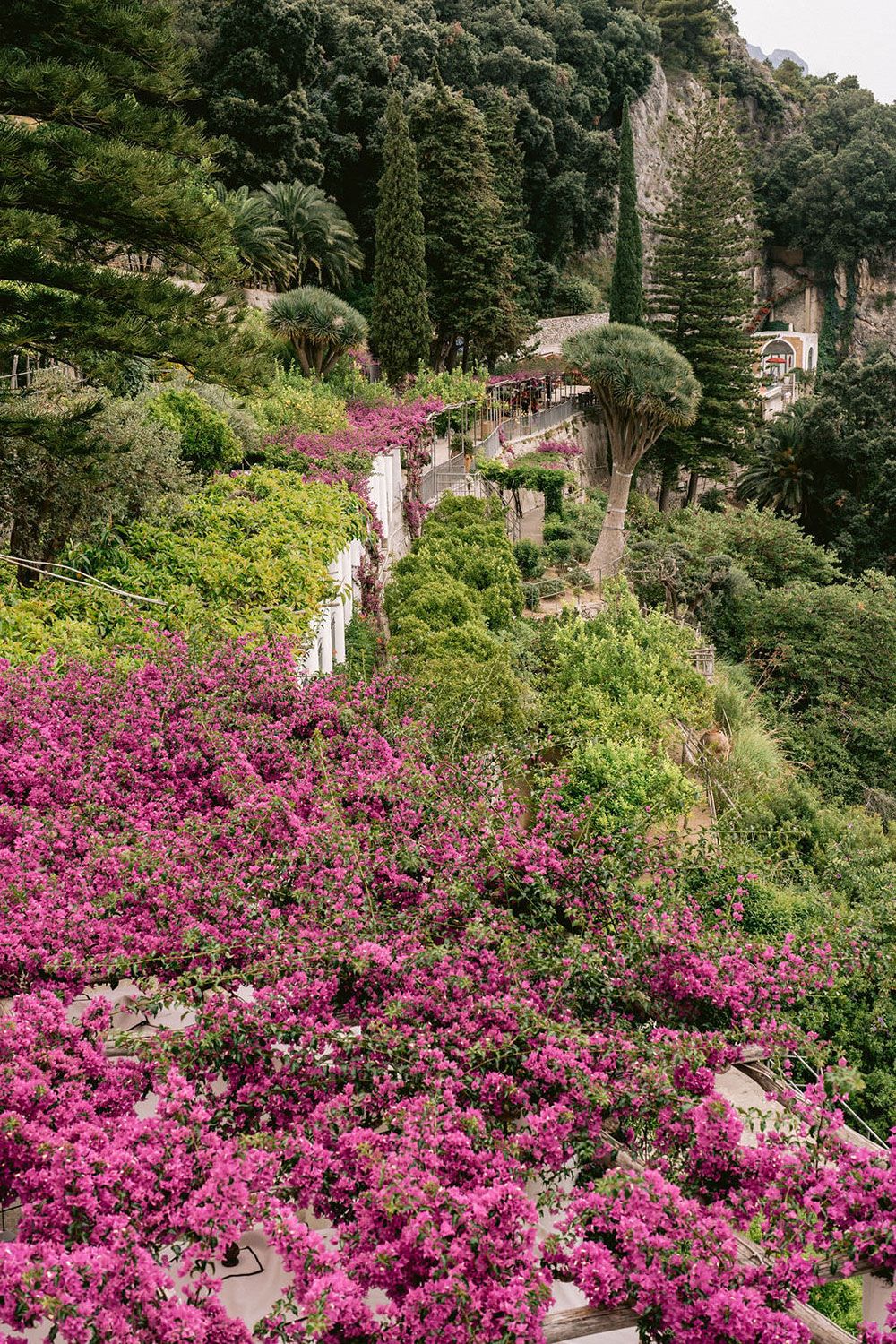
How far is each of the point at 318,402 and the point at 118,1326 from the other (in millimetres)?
14970

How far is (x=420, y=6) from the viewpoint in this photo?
40.3 meters

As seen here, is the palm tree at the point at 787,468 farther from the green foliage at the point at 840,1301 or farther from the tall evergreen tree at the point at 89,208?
the green foliage at the point at 840,1301

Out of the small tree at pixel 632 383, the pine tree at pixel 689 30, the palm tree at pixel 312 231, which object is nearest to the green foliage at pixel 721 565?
the small tree at pixel 632 383

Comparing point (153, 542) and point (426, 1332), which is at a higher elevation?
point (153, 542)

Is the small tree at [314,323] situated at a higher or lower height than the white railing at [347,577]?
higher

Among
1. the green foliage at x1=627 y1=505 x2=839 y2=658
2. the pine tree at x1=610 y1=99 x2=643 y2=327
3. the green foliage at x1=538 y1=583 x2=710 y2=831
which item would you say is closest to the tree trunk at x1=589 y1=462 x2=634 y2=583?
the green foliage at x1=627 y1=505 x2=839 y2=658

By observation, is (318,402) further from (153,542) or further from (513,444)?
(513,444)

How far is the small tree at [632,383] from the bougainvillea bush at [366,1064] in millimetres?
13037

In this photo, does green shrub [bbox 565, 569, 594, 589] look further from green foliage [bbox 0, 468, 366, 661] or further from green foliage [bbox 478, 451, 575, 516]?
green foliage [bbox 0, 468, 366, 661]

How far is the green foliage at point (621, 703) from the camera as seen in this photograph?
24.5 ft

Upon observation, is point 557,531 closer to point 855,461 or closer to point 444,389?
point 444,389

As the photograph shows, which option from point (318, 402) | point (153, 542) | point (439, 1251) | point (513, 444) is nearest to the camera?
point (439, 1251)

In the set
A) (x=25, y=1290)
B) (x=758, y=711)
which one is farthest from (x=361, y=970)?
(x=758, y=711)

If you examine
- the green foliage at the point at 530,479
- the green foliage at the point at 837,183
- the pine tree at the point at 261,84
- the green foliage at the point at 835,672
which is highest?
the green foliage at the point at 837,183
